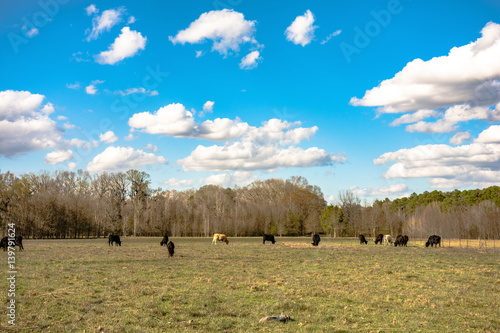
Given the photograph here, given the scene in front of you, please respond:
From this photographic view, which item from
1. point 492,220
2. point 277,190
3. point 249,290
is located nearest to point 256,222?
point 277,190

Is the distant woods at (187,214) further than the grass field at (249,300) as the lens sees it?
Yes

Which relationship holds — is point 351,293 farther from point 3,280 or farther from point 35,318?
point 3,280

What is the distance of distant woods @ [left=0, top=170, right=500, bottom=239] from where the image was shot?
229ft

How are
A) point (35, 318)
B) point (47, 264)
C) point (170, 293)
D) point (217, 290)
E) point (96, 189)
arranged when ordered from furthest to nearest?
point (96, 189)
point (47, 264)
point (217, 290)
point (170, 293)
point (35, 318)

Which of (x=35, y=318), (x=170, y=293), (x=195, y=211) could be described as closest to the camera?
(x=35, y=318)

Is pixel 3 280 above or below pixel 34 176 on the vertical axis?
below

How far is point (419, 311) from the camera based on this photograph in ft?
37.1

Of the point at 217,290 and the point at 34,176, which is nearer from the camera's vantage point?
the point at 217,290

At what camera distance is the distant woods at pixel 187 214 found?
229 feet

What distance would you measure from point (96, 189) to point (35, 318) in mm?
87273

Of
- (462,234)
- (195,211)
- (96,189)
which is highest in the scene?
(96,189)

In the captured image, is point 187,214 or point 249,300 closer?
point 249,300

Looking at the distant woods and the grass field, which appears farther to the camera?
the distant woods

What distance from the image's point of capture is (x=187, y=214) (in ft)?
313
